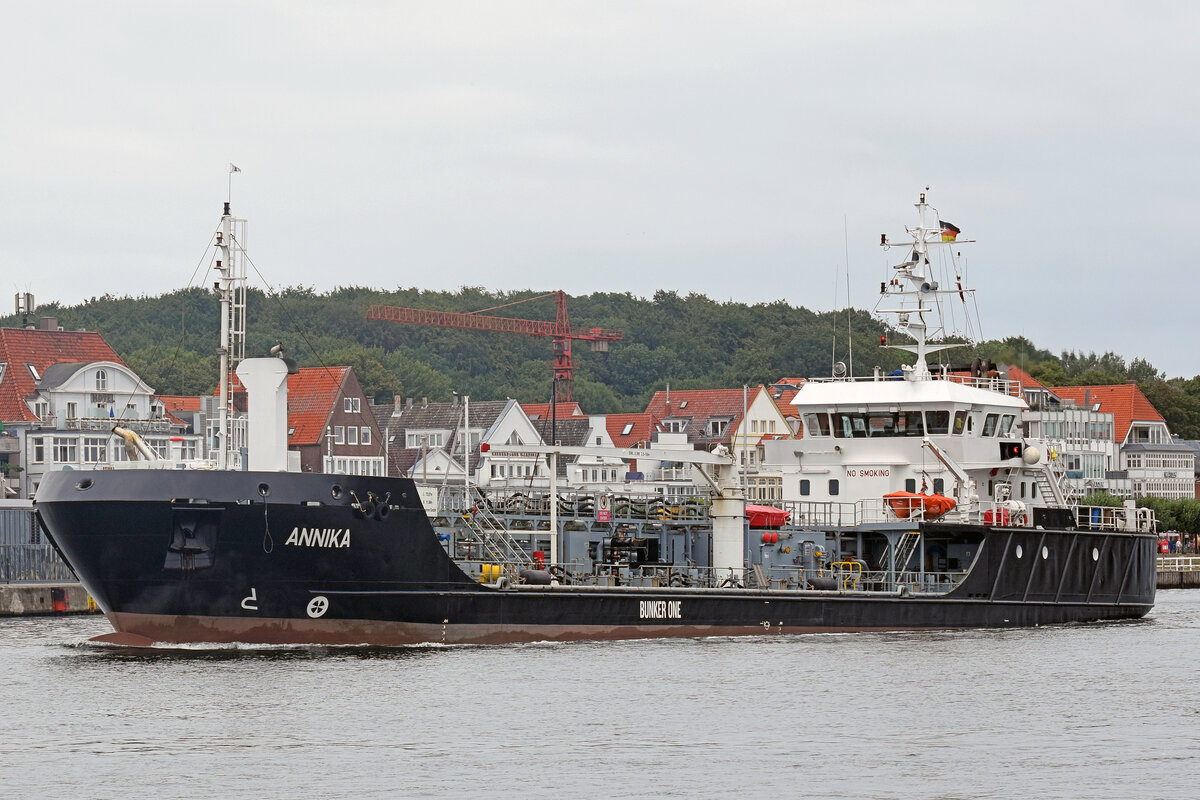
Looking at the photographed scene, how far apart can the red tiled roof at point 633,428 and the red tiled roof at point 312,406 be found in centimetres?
1777

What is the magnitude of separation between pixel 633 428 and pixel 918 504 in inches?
2321

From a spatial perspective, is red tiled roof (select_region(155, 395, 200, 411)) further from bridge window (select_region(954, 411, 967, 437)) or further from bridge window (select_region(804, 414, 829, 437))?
bridge window (select_region(954, 411, 967, 437))

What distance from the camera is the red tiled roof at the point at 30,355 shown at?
70750 mm

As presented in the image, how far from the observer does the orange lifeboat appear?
120 ft

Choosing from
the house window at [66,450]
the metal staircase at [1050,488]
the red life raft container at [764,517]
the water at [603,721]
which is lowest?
the water at [603,721]

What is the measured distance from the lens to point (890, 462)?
38750mm

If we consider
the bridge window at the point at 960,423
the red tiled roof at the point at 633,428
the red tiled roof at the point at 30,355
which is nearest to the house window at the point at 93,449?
the red tiled roof at the point at 30,355

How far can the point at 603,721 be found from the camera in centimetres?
2450

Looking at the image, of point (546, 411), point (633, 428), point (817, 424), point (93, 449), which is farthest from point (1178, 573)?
point (93, 449)

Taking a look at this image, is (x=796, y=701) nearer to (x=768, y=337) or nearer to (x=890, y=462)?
(x=890, y=462)

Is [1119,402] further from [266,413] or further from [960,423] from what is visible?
[266,413]

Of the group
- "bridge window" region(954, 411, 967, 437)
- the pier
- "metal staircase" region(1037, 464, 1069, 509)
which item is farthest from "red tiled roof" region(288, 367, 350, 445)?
"bridge window" region(954, 411, 967, 437)

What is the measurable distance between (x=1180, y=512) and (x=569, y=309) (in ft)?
276

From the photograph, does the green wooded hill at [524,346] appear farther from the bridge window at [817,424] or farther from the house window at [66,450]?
the bridge window at [817,424]
